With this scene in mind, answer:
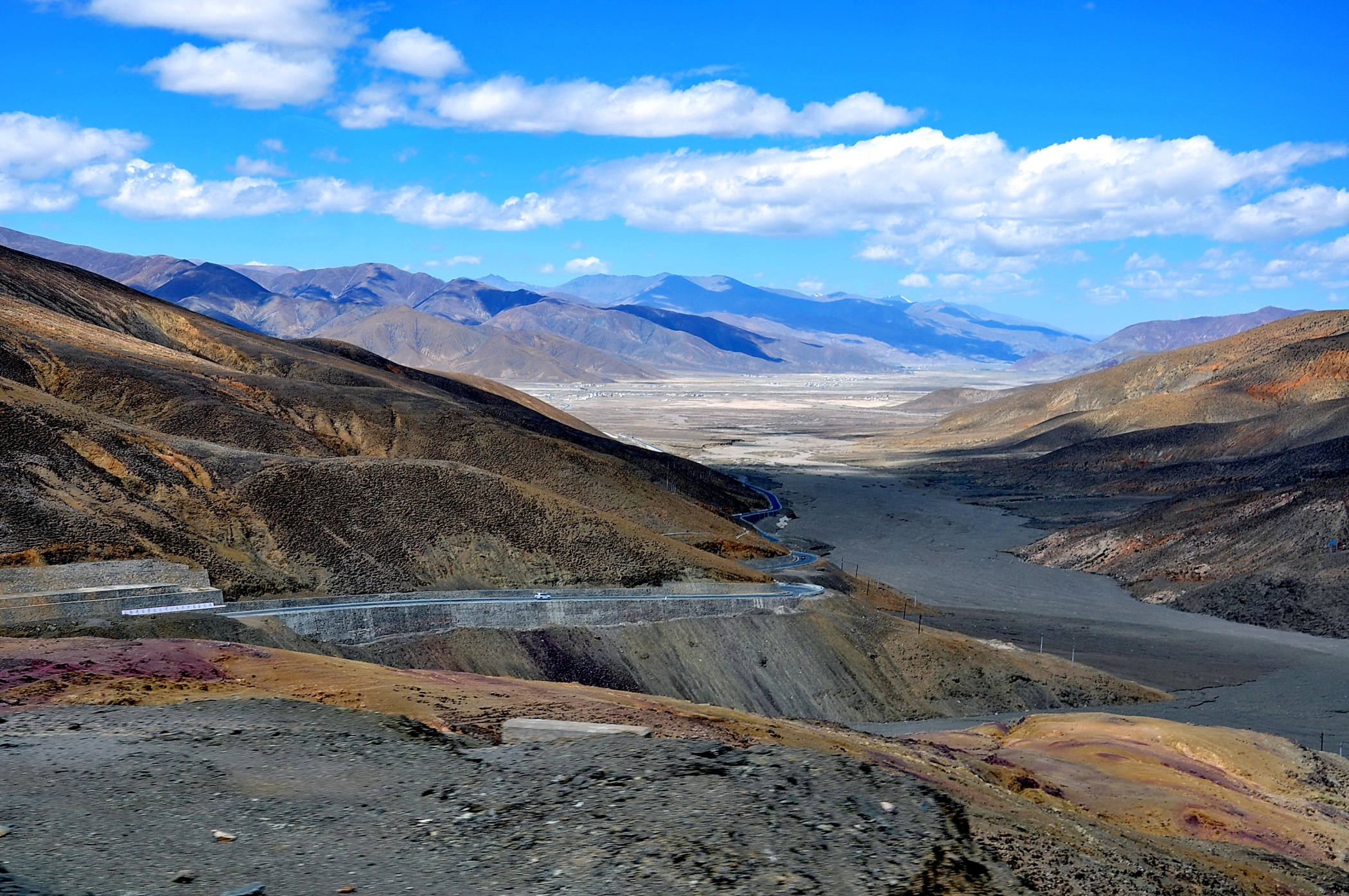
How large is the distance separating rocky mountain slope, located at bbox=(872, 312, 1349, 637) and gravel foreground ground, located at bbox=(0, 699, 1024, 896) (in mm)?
53249

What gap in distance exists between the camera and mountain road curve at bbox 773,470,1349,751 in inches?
1829

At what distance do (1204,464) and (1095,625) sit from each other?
58.1 meters

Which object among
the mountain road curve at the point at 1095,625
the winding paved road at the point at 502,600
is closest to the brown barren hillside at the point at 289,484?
the winding paved road at the point at 502,600

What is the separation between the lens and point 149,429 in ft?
165

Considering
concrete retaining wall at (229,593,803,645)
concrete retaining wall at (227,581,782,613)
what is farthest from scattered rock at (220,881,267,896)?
concrete retaining wall at (227,581,782,613)

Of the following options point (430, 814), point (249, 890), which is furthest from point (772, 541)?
point (249, 890)

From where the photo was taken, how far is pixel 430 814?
16984 mm

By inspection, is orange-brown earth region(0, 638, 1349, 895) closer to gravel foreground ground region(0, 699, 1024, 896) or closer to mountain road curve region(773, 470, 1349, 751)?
gravel foreground ground region(0, 699, 1024, 896)

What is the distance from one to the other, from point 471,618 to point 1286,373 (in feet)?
425

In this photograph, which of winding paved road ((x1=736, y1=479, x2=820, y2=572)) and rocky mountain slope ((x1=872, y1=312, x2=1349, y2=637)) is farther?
rocky mountain slope ((x1=872, y1=312, x2=1349, y2=637))

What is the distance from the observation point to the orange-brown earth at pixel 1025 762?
18891 millimetres

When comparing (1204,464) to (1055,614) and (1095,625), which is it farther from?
(1095,625)

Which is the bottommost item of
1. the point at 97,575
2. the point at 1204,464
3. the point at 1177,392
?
the point at 97,575

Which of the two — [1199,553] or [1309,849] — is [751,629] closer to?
[1309,849]
